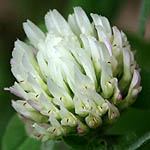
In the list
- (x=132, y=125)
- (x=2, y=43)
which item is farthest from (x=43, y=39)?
(x=2, y=43)

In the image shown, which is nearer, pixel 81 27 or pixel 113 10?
pixel 81 27

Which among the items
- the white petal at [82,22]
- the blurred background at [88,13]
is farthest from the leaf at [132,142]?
the white petal at [82,22]

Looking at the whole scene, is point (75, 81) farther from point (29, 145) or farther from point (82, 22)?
point (29, 145)

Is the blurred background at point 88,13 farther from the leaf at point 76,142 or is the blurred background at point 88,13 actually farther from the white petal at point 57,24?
the white petal at point 57,24

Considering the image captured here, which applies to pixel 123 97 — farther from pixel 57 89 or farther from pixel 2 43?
pixel 2 43

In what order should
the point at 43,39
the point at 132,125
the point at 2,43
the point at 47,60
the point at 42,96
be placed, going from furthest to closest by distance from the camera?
the point at 2,43 → the point at 132,125 → the point at 43,39 → the point at 47,60 → the point at 42,96

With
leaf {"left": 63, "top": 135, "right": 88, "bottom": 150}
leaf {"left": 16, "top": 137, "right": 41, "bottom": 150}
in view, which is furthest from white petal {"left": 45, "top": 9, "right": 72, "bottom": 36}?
leaf {"left": 16, "top": 137, "right": 41, "bottom": 150}

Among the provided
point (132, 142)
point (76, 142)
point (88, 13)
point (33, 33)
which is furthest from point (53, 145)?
point (88, 13)
